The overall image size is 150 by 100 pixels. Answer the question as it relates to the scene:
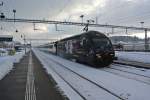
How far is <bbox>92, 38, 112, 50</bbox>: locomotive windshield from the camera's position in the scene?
936 inches

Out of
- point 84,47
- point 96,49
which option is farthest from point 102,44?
point 84,47

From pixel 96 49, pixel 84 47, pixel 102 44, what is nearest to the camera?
pixel 96 49

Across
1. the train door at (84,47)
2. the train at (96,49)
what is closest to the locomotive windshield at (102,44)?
the train at (96,49)

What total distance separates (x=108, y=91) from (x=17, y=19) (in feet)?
120

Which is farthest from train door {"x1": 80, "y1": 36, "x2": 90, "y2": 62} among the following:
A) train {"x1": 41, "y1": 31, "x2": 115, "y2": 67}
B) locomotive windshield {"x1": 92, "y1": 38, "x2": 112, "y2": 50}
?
locomotive windshield {"x1": 92, "y1": 38, "x2": 112, "y2": 50}

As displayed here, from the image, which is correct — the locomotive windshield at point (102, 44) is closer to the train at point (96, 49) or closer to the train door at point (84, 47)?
the train at point (96, 49)

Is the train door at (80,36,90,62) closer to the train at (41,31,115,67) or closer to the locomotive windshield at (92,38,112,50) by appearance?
the train at (41,31,115,67)

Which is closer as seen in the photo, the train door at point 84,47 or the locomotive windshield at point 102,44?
the locomotive windshield at point 102,44

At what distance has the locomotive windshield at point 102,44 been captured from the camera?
2379cm

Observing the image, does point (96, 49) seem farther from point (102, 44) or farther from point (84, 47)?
point (84, 47)

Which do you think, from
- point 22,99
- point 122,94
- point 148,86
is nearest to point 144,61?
point 148,86

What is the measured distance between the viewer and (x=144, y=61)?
25844mm

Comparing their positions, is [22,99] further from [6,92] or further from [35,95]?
[6,92]

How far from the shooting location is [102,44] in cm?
2412
